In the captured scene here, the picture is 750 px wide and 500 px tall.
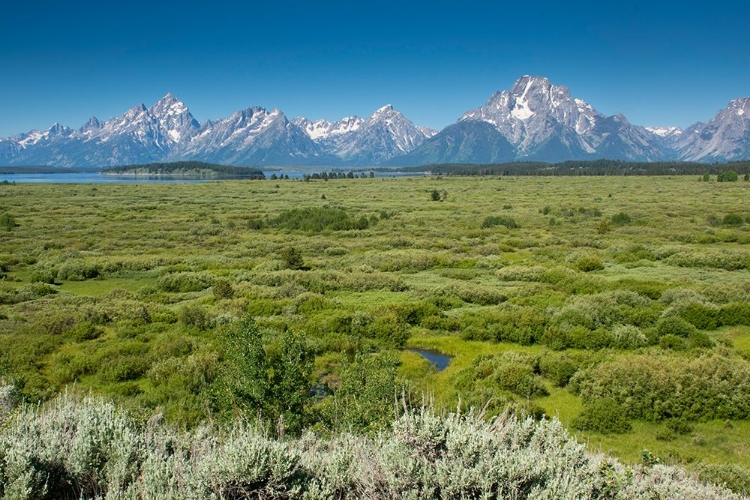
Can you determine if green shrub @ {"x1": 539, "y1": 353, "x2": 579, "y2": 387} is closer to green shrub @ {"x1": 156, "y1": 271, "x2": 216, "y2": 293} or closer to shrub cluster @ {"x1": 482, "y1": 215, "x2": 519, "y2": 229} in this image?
green shrub @ {"x1": 156, "y1": 271, "x2": 216, "y2": 293}

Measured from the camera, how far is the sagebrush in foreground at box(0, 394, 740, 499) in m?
5.10

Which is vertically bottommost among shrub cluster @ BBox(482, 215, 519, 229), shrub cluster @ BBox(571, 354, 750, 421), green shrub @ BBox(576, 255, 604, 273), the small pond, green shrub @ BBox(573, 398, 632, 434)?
the small pond

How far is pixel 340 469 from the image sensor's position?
5.75 m

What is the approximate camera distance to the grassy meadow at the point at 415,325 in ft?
36.6

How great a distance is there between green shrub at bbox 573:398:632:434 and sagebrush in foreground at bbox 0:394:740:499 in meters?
5.12

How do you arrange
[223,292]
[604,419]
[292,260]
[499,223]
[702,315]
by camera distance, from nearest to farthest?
[604,419] → [702,315] → [223,292] → [292,260] → [499,223]

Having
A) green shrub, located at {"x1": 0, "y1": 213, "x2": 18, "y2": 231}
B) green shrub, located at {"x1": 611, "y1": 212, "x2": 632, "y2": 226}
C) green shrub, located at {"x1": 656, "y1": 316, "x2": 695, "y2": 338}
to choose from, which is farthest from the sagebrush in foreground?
green shrub, located at {"x1": 0, "y1": 213, "x2": 18, "y2": 231}

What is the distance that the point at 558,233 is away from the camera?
145ft

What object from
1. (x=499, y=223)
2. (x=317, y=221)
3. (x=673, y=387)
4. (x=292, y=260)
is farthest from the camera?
(x=499, y=223)

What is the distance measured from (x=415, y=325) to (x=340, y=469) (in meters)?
14.3

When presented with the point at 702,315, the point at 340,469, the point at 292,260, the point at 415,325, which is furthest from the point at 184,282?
the point at 702,315

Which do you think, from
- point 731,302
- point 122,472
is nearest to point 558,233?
point 731,302

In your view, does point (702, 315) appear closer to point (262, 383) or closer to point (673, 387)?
point (673, 387)

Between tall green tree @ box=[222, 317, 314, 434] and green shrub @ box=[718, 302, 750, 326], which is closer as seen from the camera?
tall green tree @ box=[222, 317, 314, 434]
